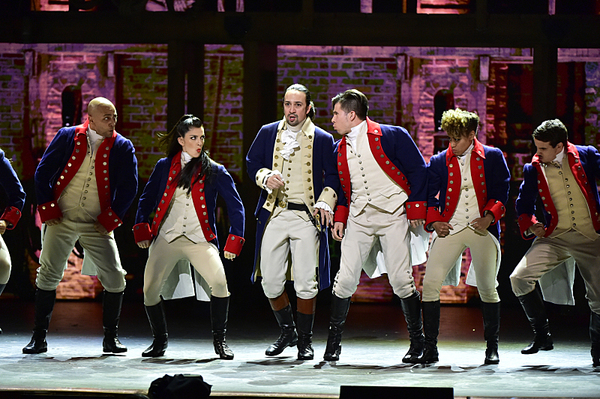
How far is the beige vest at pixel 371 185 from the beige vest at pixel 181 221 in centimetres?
96

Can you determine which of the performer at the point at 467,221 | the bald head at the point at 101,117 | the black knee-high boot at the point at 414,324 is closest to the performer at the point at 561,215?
the performer at the point at 467,221

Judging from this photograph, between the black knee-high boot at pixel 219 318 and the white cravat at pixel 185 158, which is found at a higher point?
the white cravat at pixel 185 158

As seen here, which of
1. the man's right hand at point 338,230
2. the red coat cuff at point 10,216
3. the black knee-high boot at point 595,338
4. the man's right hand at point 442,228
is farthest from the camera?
the red coat cuff at point 10,216

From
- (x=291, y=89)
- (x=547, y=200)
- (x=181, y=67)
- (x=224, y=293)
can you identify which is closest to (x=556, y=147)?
(x=547, y=200)

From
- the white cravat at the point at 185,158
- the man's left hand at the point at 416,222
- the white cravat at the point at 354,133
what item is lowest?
the man's left hand at the point at 416,222

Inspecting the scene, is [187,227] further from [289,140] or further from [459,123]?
[459,123]

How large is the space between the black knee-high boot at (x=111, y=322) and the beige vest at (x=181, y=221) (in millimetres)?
563

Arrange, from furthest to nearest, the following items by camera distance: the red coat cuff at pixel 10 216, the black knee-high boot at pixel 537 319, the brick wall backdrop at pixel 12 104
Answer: the brick wall backdrop at pixel 12 104 → the red coat cuff at pixel 10 216 → the black knee-high boot at pixel 537 319

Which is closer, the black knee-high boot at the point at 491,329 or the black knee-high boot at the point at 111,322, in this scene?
the black knee-high boot at the point at 491,329

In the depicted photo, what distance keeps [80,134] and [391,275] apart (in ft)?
6.96

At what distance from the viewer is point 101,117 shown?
4836 millimetres

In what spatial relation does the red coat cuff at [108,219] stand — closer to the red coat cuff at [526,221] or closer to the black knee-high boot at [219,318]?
the black knee-high boot at [219,318]

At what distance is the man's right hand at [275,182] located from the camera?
4.53 m

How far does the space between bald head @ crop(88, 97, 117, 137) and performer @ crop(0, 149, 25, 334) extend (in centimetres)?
59
